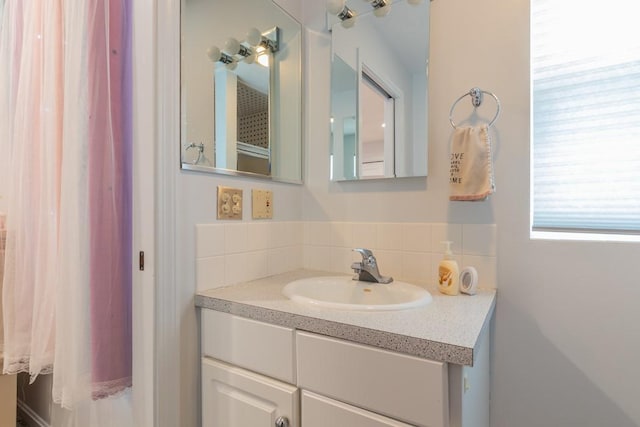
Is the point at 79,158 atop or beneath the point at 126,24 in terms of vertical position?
beneath

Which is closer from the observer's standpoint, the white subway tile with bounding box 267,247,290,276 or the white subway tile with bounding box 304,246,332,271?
the white subway tile with bounding box 267,247,290,276

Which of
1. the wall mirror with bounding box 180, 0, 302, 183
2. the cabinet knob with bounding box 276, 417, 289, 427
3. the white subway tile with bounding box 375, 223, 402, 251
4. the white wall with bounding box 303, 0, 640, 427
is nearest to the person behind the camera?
the cabinet knob with bounding box 276, 417, 289, 427

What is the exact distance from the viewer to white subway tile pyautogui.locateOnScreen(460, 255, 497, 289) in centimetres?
109

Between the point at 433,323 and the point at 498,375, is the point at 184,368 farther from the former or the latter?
the point at 498,375

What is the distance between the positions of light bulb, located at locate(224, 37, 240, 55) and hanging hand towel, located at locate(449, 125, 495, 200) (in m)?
0.92

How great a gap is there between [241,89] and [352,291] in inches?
36.6

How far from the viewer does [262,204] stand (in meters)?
1.28

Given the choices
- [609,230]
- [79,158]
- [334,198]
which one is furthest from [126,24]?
[609,230]

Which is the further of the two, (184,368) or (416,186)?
(416,186)

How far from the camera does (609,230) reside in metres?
1.00

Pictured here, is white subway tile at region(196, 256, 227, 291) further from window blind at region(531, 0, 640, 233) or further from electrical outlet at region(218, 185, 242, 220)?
window blind at region(531, 0, 640, 233)

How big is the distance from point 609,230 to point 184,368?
1.42 m

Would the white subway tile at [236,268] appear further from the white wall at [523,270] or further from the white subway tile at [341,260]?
the white wall at [523,270]

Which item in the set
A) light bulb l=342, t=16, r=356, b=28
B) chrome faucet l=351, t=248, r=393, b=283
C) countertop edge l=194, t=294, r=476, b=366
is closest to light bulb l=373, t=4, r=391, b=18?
light bulb l=342, t=16, r=356, b=28
